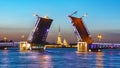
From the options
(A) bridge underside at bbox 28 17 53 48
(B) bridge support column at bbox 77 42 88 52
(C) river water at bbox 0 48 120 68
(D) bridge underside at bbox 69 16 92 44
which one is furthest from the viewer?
(B) bridge support column at bbox 77 42 88 52

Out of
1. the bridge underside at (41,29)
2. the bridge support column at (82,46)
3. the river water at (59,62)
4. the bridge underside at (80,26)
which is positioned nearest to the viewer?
the river water at (59,62)

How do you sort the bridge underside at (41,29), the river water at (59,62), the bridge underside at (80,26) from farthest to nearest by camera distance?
the bridge underside at (41,29) < the bridge underside at (80,26) < the river water at (59,62)

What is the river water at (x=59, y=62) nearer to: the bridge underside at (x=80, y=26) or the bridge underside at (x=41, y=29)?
the bridge underside at (x=80, y=26)

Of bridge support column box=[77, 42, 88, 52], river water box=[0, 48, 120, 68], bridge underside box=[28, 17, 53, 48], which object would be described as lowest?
river water box=[0, 48, 120, 68]

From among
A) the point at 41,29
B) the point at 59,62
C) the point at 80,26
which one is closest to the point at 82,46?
the point at 41,29

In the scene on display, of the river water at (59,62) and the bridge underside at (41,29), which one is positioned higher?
the bridge underside at (41,29)

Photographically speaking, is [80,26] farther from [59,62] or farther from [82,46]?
[59,62]

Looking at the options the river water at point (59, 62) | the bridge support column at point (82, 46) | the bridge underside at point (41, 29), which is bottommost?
the river water at point (59, 62)

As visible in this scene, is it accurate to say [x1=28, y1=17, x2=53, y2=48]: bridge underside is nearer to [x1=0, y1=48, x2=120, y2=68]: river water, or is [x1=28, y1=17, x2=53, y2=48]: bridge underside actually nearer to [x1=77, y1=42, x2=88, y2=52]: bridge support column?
[x1=77, y1=42, x2=88, y2=52]: bridge support column

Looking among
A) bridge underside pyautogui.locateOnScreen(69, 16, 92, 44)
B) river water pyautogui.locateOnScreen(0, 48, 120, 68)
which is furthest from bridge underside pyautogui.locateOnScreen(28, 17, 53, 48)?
river water pyautogui.locateOnScreen(0, 48, 120, 68)

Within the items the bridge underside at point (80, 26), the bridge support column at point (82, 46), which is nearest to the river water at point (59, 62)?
the bridge underside at point (80, 26)

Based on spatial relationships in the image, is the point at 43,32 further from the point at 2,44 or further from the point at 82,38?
the point at 2,44

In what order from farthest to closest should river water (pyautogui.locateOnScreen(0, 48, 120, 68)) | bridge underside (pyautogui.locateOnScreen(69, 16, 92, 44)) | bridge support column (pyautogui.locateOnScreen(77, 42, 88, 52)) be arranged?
bridge support column (pyautogui.locateOnScreen(77, 42, 88, 52)), bridge underside (pyautogui.locateOnScreen(69, 16, 92, 44)), river water (pyautogui.locateOnScreen(0, 48, 120, 68))

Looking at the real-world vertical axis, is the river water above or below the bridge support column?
below
